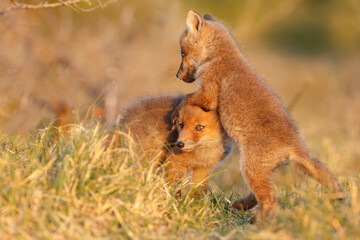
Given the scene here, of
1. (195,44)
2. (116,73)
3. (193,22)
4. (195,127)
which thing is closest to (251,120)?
(195,127)

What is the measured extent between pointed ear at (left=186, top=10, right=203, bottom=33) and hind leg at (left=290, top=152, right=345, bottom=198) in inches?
77.7

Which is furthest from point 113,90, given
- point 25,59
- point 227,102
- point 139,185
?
point 139,185

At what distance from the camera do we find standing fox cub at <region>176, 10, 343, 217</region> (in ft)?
13.0

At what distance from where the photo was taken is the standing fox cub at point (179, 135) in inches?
177

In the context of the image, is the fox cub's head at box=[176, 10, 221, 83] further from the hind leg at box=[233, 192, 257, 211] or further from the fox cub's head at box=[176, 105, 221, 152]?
the hind leg at box=[233, 192, 257, 211]

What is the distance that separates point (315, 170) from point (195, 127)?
123 cm

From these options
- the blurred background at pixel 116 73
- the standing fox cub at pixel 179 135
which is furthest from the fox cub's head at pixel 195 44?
the blurred background at pixel 116 73

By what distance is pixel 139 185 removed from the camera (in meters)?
3.57

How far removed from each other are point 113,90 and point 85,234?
6294 millimetres

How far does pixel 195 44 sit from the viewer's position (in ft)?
17.1

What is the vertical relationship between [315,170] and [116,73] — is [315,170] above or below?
above

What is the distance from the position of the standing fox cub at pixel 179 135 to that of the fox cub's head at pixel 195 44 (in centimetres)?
31

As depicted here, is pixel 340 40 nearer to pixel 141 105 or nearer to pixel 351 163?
pixel 351 163

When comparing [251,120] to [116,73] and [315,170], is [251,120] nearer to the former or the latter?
[315,170]
